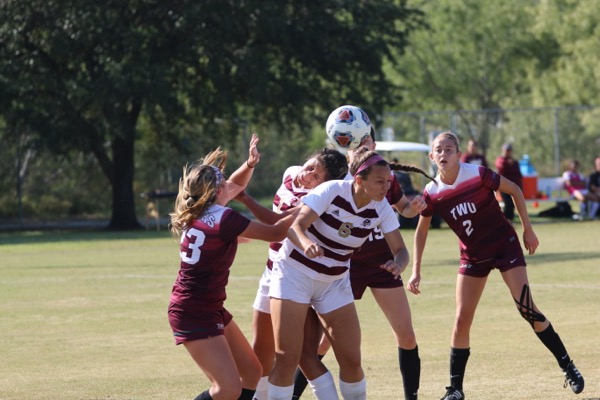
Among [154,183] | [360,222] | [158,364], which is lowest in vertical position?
[154,183]

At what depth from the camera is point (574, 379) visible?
328 inches

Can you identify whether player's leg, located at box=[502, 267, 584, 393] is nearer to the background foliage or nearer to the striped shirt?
the striped shirt

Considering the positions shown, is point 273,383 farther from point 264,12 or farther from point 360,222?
point 264,12

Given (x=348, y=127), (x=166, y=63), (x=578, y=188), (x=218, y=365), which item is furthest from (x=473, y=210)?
(x=166, y=63)

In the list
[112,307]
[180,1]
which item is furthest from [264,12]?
[112,307]

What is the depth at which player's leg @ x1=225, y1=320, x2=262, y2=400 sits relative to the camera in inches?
277

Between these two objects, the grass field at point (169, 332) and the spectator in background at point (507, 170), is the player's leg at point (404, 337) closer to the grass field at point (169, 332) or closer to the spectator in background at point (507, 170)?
the grass field at point (169, 332)

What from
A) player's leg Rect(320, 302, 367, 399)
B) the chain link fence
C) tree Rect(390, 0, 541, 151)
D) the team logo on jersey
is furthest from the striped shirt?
tree Rect(390, 0, 541, 151)

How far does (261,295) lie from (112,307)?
6.86 metres

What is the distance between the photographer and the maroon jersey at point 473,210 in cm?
849

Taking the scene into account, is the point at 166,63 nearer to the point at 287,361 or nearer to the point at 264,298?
the point at 264,298

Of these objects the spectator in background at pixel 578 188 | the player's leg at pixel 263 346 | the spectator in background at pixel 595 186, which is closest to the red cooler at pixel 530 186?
the spectator in background at pixel 578 188

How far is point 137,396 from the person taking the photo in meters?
8.50

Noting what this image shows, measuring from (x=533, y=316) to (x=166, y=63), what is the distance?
24.4 meters
